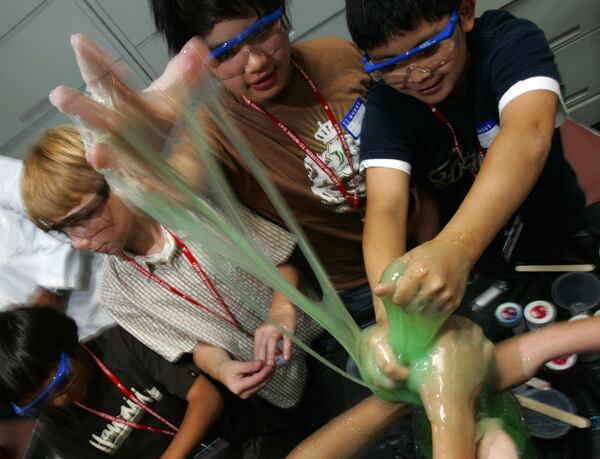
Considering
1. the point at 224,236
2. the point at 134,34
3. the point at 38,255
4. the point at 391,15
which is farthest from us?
the point at 134,34

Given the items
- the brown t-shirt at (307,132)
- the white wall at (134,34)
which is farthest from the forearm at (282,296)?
the white wall at (134,34)

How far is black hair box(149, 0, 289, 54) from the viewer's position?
0.98 m

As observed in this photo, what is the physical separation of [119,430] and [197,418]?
215mm

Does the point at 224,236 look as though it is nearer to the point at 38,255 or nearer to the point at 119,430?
the point at 119,430

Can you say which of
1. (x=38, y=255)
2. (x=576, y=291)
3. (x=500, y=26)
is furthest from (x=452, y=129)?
(x=38, y=255)

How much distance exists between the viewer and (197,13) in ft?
3.23

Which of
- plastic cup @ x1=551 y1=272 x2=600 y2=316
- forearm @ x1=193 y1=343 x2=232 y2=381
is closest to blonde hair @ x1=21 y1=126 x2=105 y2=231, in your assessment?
forearm @ x1=193 y1=343 x2=232 y2=381

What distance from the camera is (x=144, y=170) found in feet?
2.48

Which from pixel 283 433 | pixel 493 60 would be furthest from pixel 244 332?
pixel 493 60

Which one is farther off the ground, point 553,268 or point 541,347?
point 541,347

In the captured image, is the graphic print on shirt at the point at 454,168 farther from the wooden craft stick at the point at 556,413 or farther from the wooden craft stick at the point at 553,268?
the wooden craft stick at the point at 556,413

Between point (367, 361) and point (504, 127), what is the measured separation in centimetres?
49

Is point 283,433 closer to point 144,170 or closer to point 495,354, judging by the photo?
point 495,354

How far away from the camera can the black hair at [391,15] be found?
906 millimetres
